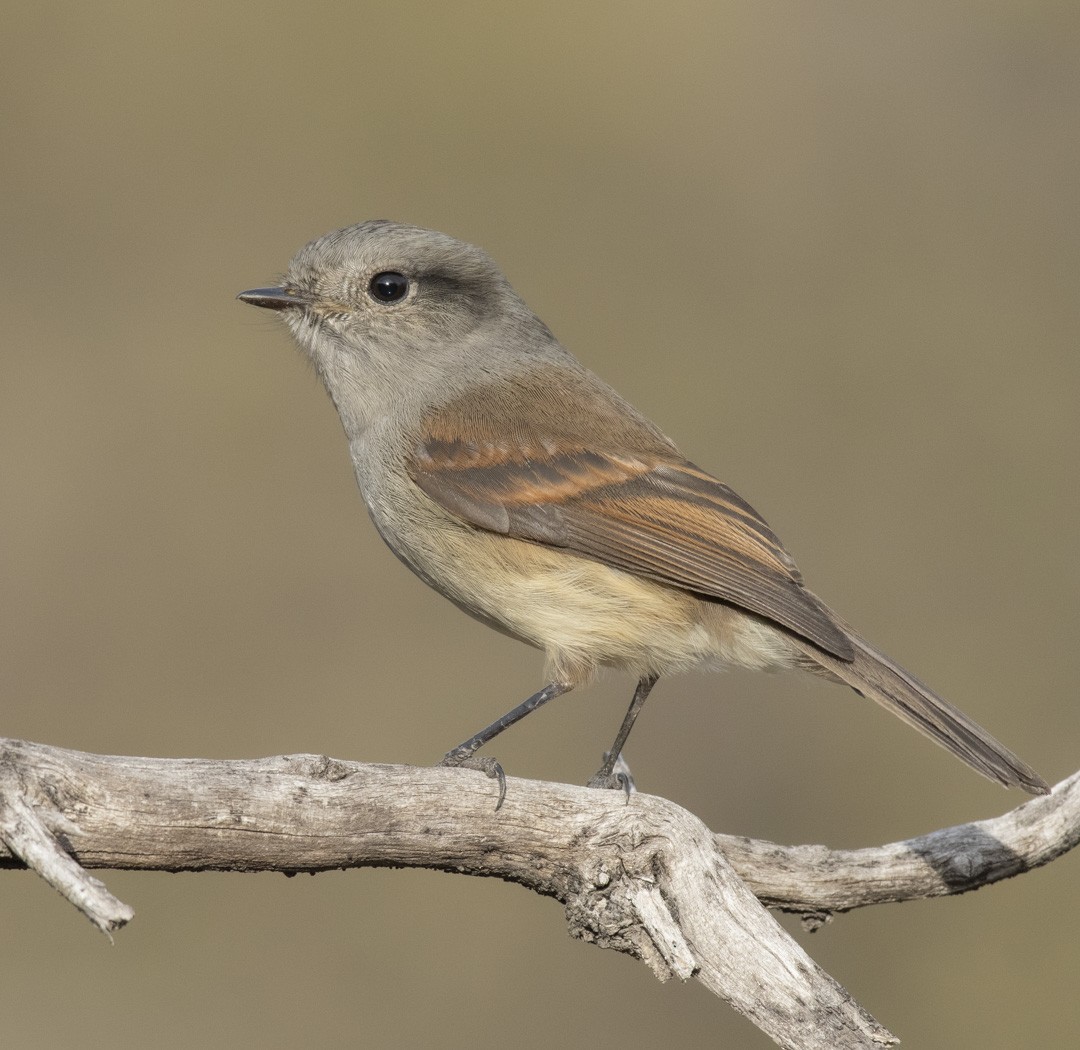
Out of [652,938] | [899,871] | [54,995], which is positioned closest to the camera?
[652,938]

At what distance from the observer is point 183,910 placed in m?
7.82

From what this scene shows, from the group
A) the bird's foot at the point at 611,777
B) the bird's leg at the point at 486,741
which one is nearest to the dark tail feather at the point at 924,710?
the bird's foot at the point at 611,777

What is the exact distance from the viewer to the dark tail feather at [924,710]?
4.51 metres

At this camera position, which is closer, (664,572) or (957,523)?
(664,572)

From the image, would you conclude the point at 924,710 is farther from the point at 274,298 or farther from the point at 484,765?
the point at 274,298

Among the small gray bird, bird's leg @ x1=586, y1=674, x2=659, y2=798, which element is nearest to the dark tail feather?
the small gray bird

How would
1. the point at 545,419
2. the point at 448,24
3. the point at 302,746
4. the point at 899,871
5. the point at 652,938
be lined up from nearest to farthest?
the point at 652,938 → the point at 899,871 → the point at 545,419 → the point at 302,746 → the point at 448,24

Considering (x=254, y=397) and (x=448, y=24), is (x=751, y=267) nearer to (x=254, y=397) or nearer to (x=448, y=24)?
(x=448, y=24)

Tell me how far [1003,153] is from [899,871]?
8.57 metres

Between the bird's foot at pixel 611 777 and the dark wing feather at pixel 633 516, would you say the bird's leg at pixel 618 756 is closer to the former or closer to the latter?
the bird's foot at pixel 611 777

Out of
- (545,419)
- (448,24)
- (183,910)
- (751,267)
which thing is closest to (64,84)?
(448,24)

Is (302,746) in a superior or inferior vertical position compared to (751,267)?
inferior

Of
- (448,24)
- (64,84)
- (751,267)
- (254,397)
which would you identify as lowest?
(254,397)

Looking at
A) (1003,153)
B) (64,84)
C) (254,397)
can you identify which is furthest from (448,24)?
(1003,153)
